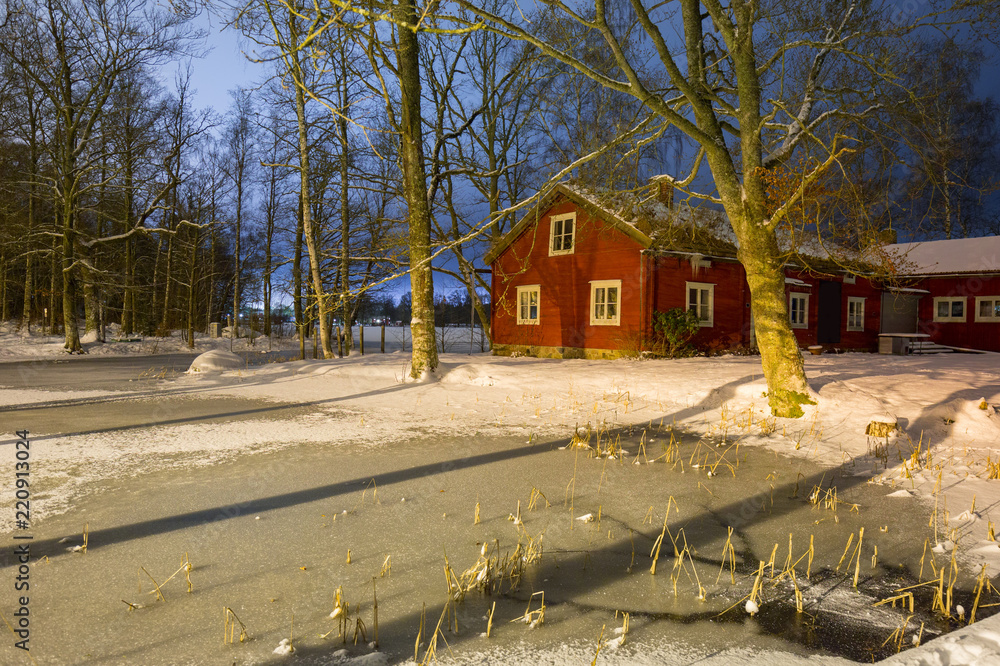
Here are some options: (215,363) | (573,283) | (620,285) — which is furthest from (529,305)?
(215,363)

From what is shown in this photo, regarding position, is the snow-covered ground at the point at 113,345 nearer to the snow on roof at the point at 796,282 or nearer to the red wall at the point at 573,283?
the red wall at the point at 573,283

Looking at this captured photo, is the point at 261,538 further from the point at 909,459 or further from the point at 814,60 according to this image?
the point at 814,60

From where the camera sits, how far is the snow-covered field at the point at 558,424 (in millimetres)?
4527

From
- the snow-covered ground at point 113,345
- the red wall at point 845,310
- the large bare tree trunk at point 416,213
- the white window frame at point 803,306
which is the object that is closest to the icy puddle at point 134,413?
the large bare tree trunk at point 416,213

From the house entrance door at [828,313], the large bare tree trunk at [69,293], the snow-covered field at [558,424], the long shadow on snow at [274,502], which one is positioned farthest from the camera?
the house entrance door at [828,313]

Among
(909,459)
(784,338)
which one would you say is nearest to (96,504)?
(909,459)

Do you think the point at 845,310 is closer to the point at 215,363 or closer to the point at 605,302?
the point at 605,302

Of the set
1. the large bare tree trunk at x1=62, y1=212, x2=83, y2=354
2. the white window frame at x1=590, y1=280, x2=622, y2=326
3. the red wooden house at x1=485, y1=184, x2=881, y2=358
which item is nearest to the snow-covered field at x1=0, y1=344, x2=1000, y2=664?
the red wooden house at x1=485, y1=184, x2=881, y2=358

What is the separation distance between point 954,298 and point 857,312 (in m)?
5.63

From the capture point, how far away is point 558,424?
8383mm

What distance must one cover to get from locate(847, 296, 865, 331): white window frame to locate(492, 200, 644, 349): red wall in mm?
12609

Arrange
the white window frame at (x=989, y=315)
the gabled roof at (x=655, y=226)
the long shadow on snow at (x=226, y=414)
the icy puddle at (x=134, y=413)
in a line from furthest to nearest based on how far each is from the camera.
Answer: the white window frame at (x=989, y=315) → the gabled roof at (x=655, y=226) → the icy puddle at (x=134, y=413) → the long shadow on snow at (x=226, y=414)

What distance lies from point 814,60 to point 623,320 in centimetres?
1025

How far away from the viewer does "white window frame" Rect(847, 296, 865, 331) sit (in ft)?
82.6
